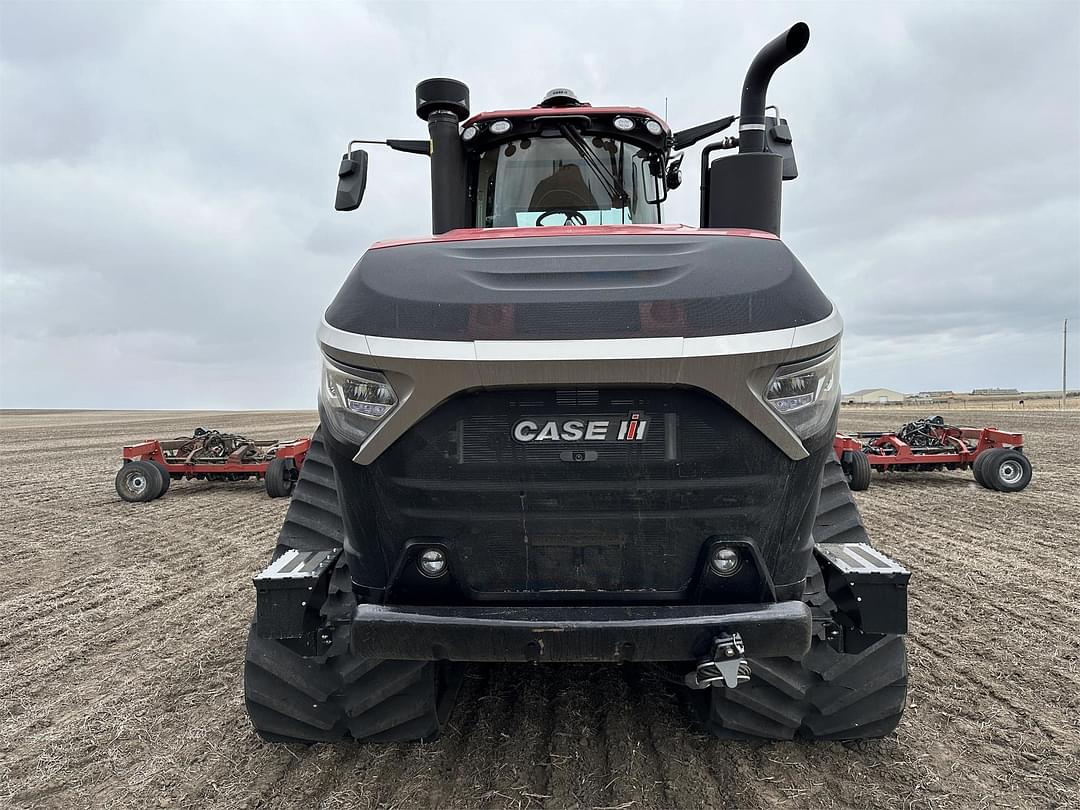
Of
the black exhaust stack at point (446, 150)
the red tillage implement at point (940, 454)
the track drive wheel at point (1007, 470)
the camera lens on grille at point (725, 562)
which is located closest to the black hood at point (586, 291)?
the camera lens on grille at point (725, 562)

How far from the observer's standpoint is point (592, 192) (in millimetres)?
3424

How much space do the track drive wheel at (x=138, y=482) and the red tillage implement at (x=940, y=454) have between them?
30.3 feet

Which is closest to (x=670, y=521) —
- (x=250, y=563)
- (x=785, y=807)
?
(x=785, y=807)

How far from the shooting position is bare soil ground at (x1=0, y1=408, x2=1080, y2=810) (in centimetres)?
248

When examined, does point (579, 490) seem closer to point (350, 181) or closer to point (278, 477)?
point (350, 181)

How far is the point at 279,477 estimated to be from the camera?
8.69m

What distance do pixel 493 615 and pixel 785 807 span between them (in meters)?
1.33

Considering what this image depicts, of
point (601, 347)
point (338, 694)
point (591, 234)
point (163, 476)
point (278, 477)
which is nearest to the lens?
point (601, 347)

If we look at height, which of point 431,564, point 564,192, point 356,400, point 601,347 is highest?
point 564,192

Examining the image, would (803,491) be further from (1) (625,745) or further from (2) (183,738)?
(2) (183,738)

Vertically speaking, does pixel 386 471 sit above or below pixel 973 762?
above

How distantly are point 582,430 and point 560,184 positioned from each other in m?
1.90

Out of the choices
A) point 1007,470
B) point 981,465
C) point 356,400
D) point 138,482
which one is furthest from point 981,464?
point 138,482

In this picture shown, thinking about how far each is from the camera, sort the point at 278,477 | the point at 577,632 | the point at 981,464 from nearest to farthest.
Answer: the point at 577,632 < the point at 278,477 < the point at 981,464
